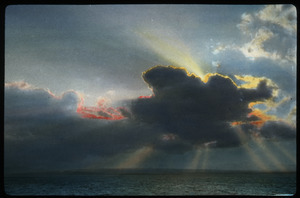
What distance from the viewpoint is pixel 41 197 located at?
5973mm
